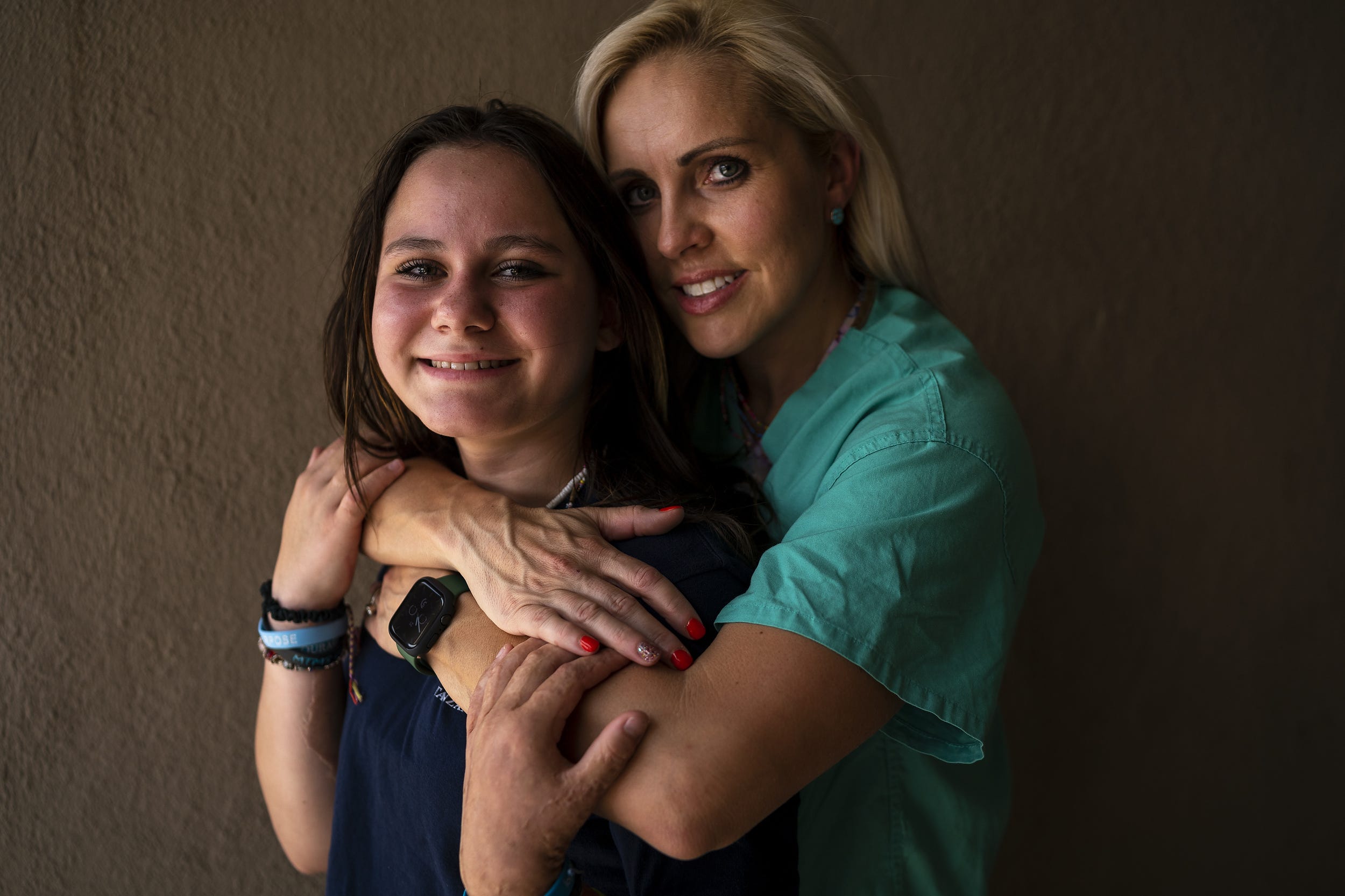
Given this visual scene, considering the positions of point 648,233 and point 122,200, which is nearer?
point 648,233

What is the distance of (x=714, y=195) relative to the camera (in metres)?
1.25

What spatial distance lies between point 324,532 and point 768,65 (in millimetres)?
906

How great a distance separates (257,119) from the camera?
4.78 feet

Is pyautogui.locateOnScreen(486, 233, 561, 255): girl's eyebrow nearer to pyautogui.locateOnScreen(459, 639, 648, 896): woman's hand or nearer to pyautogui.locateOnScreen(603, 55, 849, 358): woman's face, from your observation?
pyautogui.locateOnScreen(603, 55, 849, 358): woman's face

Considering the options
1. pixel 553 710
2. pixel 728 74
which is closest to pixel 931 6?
pixel 728 74

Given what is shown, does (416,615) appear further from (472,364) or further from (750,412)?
(750,412)

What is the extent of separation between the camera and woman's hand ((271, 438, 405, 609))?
1201 mm

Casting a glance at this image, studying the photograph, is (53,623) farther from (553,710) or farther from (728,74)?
(728,74)

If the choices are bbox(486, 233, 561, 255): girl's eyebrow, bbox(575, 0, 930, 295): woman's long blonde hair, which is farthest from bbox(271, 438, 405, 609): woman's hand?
bbox(575, 0, 930, 295): woman's long blonde hair

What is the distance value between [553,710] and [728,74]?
0.90 metres

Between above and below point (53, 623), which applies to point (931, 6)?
above

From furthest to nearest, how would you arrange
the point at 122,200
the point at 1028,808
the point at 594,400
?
the point at 1028,808 → the point at 122,200 → the point at 594,400

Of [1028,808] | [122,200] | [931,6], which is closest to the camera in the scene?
[122,200]

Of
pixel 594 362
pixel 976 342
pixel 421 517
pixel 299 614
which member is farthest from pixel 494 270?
pixel 976 342
